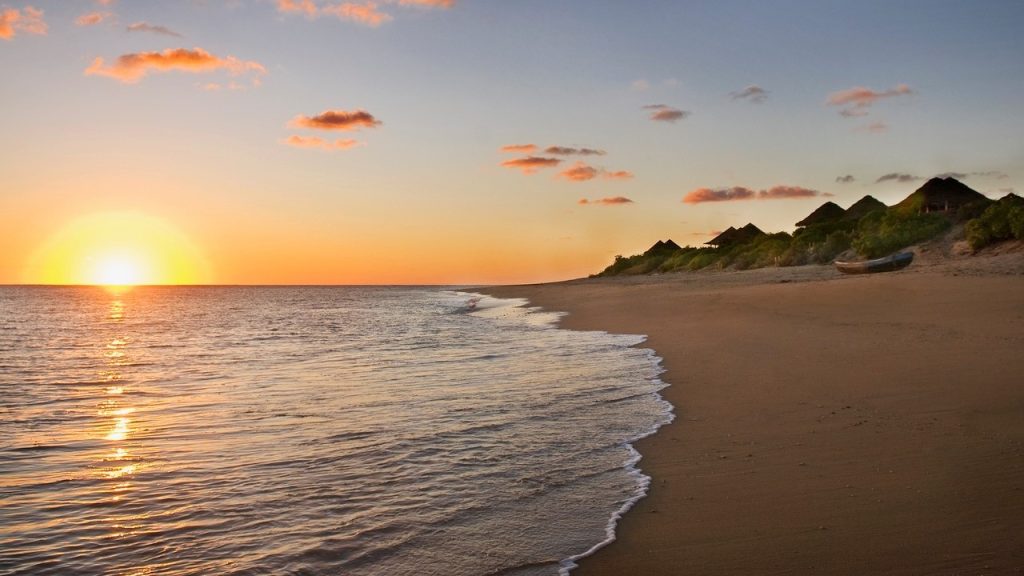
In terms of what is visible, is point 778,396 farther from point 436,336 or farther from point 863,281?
point 863,281

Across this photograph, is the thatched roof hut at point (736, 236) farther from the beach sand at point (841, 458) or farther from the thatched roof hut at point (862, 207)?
the beach sand at point (841, 458)

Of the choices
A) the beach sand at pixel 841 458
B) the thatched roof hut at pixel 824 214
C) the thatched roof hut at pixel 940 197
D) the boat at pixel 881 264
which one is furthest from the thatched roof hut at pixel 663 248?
the beach sand at pixel 841 458

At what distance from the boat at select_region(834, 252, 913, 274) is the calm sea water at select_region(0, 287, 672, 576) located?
23748 millimetres

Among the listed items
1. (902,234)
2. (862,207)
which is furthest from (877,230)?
(862,207)

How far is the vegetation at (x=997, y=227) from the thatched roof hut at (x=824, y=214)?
3504 centimetres

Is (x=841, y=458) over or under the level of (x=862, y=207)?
under

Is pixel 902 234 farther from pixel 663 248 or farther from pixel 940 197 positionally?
pixel 663 248

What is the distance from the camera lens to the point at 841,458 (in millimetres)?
7137

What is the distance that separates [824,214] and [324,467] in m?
Answer: 71.8

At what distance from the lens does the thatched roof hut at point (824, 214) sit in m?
70.1

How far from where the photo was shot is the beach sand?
488cm

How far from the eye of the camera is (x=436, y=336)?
27.6m

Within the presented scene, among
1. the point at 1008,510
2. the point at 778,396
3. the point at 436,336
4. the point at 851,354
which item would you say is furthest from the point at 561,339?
the point at 1008,510

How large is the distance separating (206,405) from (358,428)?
393 cm
